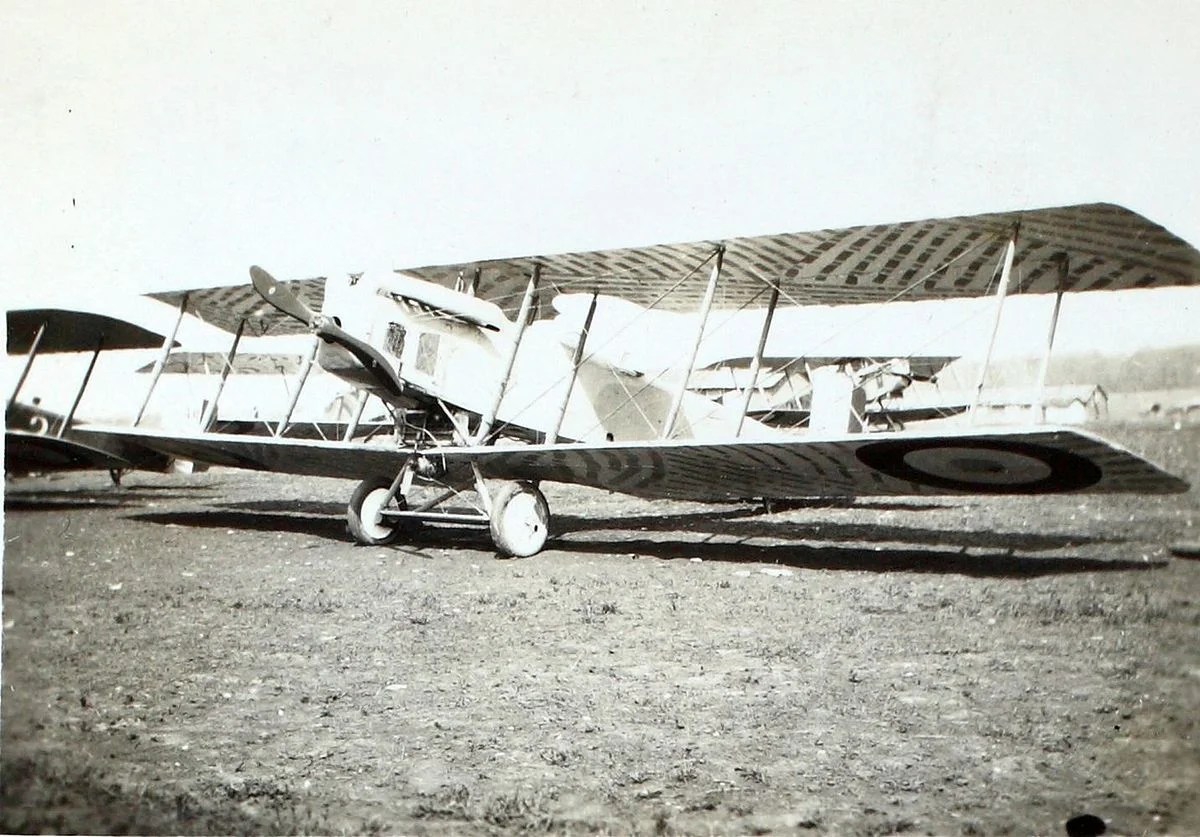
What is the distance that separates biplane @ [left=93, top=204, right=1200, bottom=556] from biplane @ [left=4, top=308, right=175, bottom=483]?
2.18ft

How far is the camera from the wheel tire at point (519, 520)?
18.1 feet

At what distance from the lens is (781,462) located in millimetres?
4891

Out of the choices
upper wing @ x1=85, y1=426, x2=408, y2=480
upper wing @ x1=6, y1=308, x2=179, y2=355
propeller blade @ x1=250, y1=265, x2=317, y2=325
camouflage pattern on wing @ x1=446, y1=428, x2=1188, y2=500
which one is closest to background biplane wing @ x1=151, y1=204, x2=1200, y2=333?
upper wing @ x1=6, y1=308, x2=179, y2=355

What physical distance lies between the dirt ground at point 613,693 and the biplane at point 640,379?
1.88 ft

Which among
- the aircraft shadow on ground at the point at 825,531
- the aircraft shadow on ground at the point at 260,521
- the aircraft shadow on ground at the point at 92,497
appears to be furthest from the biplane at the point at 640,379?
the aircraft shadow on ground at the point at 92,497

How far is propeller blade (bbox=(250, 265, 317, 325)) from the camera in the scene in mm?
4559

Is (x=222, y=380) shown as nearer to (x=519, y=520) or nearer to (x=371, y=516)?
(x=371, y=516)

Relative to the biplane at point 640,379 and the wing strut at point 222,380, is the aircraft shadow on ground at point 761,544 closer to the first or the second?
the biplane at point 640,379

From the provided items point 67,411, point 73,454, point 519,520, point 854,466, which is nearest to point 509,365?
point 519,520

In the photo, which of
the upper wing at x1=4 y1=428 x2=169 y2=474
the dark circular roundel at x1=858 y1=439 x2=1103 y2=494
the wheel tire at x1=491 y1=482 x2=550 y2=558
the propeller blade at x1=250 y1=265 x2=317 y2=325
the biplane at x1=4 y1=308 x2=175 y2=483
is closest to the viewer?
the dark circular roundel at x1=858 y1=439 x2=1103 y2=494

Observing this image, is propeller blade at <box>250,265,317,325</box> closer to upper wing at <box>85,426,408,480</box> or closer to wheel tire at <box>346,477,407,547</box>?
upper wing at <box>85,426,408,480</box>

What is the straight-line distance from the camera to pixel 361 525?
6.05 metres

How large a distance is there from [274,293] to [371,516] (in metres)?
2.03

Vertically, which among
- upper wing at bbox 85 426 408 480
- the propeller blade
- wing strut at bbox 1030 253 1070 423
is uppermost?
wing strut at bbox 1030 253 1070 423
